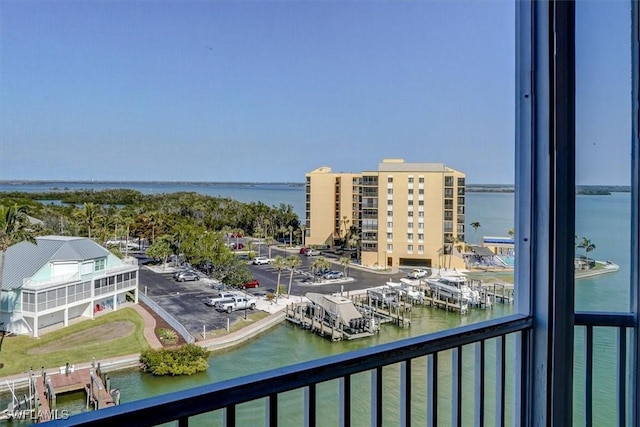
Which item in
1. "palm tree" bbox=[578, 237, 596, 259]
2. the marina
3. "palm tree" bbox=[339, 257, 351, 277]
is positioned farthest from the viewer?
"palm tree" bbox=[578, 237, 596, 259]

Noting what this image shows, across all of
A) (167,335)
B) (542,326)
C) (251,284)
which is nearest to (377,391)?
(251,284)

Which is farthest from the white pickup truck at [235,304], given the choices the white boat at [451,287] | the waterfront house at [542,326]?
the white boat at [451,287]

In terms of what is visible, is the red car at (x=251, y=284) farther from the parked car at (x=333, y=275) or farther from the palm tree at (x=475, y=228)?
the palm tree at (x=475, y=228)

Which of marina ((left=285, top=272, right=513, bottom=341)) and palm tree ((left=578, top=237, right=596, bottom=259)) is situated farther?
palm tree ((left=578, top=237, right=596, bottom=259))

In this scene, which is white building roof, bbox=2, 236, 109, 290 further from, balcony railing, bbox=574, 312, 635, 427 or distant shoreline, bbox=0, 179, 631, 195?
balcony railing, bbox=574, 312, 635, 427

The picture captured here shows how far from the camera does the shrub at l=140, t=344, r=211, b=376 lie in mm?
1091

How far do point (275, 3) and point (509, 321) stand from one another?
1.25 metres

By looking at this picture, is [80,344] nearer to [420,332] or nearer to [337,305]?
[337,305]

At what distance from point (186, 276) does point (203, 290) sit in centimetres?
6

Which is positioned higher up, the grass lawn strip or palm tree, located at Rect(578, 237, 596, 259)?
palm tree, located at Rect(578, 237, 596, 259)

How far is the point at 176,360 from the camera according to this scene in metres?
1.13

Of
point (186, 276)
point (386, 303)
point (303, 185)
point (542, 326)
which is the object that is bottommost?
point (542, 326)

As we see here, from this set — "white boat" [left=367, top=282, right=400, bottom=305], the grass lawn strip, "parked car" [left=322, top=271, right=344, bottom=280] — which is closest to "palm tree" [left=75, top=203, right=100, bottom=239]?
the grass lawn strip

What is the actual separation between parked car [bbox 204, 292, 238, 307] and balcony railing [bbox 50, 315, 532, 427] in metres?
0.23
